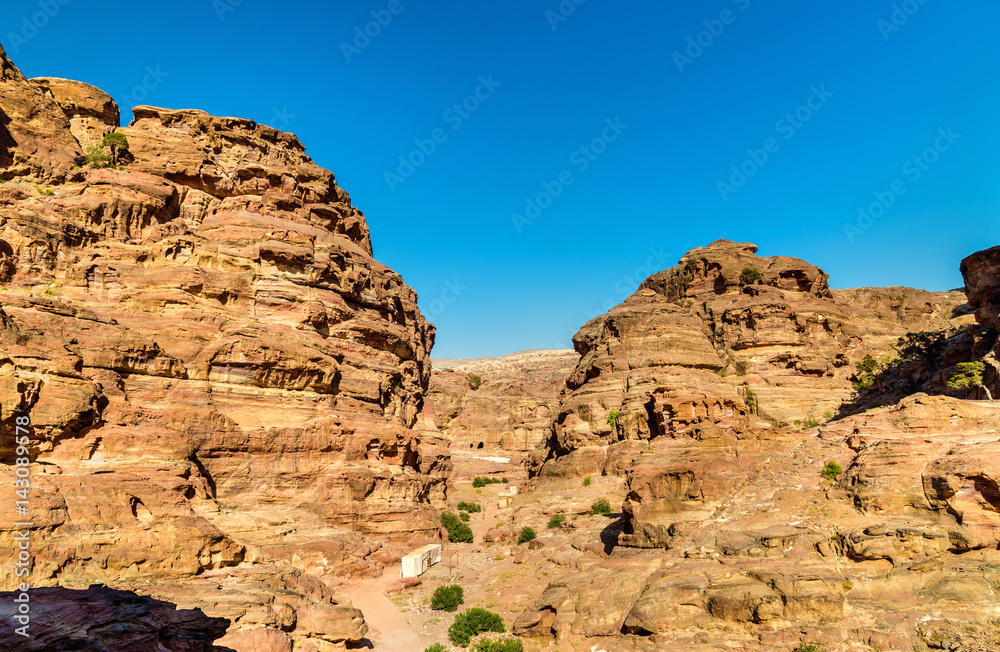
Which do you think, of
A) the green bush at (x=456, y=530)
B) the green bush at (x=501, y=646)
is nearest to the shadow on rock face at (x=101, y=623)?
the green bush at (x=501, y=646)

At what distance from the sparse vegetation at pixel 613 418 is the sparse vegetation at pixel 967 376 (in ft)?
75.4

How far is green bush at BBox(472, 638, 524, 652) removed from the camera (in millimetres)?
23344

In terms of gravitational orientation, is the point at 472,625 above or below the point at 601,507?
below

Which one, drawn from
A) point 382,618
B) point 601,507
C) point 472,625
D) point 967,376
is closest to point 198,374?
point 382,618

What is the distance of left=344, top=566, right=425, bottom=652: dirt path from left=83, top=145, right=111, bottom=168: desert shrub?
33.8 m

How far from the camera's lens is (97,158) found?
128ft

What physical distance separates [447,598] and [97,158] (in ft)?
124

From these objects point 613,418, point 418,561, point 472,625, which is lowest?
point 472,625

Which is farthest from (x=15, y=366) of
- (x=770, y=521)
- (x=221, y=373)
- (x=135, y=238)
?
(x=770, y=521)

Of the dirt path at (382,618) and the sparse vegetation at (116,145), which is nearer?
the dirt path at (382,618)

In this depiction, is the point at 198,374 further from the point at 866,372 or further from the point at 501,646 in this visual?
the point at 866,372

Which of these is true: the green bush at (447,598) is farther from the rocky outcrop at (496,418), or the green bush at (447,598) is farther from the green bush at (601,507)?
the rocky outcrop at (496,418)

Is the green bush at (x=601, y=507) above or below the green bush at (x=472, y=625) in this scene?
above

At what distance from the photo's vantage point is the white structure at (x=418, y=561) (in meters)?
30.8
